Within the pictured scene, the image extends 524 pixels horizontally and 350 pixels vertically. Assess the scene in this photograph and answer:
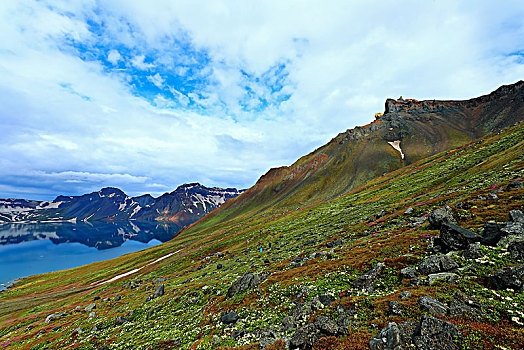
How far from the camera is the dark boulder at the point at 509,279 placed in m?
10.9

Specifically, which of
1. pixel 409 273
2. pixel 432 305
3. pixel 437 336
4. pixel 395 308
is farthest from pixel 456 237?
pixel 437 336

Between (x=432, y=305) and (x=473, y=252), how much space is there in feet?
24.9

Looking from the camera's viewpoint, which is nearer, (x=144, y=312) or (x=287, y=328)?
(x=287, y=328)

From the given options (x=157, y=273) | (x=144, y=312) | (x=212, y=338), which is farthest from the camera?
(x=157, y=273)

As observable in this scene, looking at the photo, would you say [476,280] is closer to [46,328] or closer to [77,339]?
[77,339]

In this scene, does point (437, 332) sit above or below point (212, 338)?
above

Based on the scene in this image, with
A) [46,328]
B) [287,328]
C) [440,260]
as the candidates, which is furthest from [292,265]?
[46,328]

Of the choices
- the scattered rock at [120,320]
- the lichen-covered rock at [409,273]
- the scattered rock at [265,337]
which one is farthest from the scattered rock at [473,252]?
the scattered rock at [120,320]

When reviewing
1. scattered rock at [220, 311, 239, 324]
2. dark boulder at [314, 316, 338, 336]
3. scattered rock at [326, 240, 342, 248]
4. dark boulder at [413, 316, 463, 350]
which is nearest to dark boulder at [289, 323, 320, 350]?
dark boulder at [314, 316, 338, 336]

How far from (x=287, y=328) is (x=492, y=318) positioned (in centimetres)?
1186

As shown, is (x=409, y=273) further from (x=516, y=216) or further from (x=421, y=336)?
(x=516, y=216)

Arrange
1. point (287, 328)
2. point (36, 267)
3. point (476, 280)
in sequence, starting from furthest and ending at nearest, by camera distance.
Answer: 1. point (36, 267)
2. point (287, 328)
3. point (476, 280)

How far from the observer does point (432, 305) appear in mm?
11391

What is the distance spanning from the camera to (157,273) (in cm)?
7019
